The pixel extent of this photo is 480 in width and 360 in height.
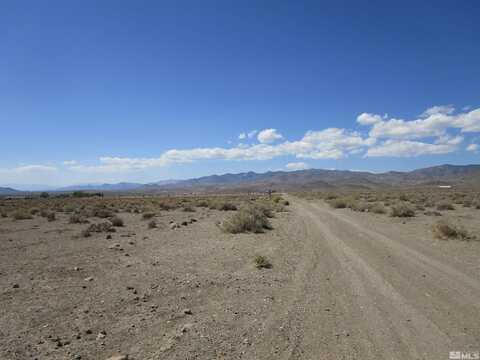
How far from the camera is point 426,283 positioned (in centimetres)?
828

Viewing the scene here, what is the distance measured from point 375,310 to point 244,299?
300 centimetres

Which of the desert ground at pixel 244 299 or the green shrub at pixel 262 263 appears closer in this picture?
the desert ground at pixel 244 299

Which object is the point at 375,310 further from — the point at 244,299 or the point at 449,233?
the point at 449,233

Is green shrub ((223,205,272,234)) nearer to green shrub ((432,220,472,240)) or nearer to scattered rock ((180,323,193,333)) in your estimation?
green shrub ((432,220,472,240))

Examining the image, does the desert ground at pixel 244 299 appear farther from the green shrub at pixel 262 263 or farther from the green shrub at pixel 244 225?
the green shrub at pixel 244 225

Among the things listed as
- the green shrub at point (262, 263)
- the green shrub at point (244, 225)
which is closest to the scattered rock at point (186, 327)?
the green shrub at point (262, 263)

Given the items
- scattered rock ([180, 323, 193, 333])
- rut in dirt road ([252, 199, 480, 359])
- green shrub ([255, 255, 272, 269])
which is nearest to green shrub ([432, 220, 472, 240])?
rut in dirt road ([252, 199, 480, 359])

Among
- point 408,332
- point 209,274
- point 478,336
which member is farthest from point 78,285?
point 478,336

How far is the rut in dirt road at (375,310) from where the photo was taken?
5.05 metres

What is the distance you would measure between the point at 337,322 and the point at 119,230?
17.3 meters

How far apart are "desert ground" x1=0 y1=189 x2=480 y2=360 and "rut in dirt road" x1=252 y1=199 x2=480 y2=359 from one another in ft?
0.10

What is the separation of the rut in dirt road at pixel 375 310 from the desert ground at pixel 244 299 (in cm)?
3

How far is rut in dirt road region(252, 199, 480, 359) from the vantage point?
16.6 feet

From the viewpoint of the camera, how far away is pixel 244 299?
750 centimetres
